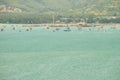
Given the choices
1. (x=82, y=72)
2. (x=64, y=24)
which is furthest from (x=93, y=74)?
(x=64, y=24)

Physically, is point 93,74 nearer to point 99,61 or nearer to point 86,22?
point 99,61

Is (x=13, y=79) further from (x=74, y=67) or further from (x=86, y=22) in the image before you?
(x=86, y=22)

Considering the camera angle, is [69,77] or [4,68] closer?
[69,77]

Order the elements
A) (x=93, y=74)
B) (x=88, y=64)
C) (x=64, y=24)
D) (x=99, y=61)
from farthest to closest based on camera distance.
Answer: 1. (x=64, y=24)
2. (x=99, y=61)
3. (x=88, y=64)
4. (x=93, y=74)

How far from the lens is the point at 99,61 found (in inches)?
2256

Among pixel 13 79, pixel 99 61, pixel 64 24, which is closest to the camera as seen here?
pixel 13 79

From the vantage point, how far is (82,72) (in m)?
46.8

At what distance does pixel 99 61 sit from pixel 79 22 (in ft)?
455

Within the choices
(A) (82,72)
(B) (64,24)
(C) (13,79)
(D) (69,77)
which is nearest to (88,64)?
(A) (82,72)

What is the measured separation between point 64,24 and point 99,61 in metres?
134

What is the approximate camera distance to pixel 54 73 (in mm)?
46250

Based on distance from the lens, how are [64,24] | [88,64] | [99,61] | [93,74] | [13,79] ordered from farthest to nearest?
[64,24] → [99,61] → [88,64] → [93,74] → [13,79]

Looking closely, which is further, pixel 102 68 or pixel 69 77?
pixel 102 68

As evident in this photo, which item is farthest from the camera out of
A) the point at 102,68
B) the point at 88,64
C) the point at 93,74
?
the point at 88,64
